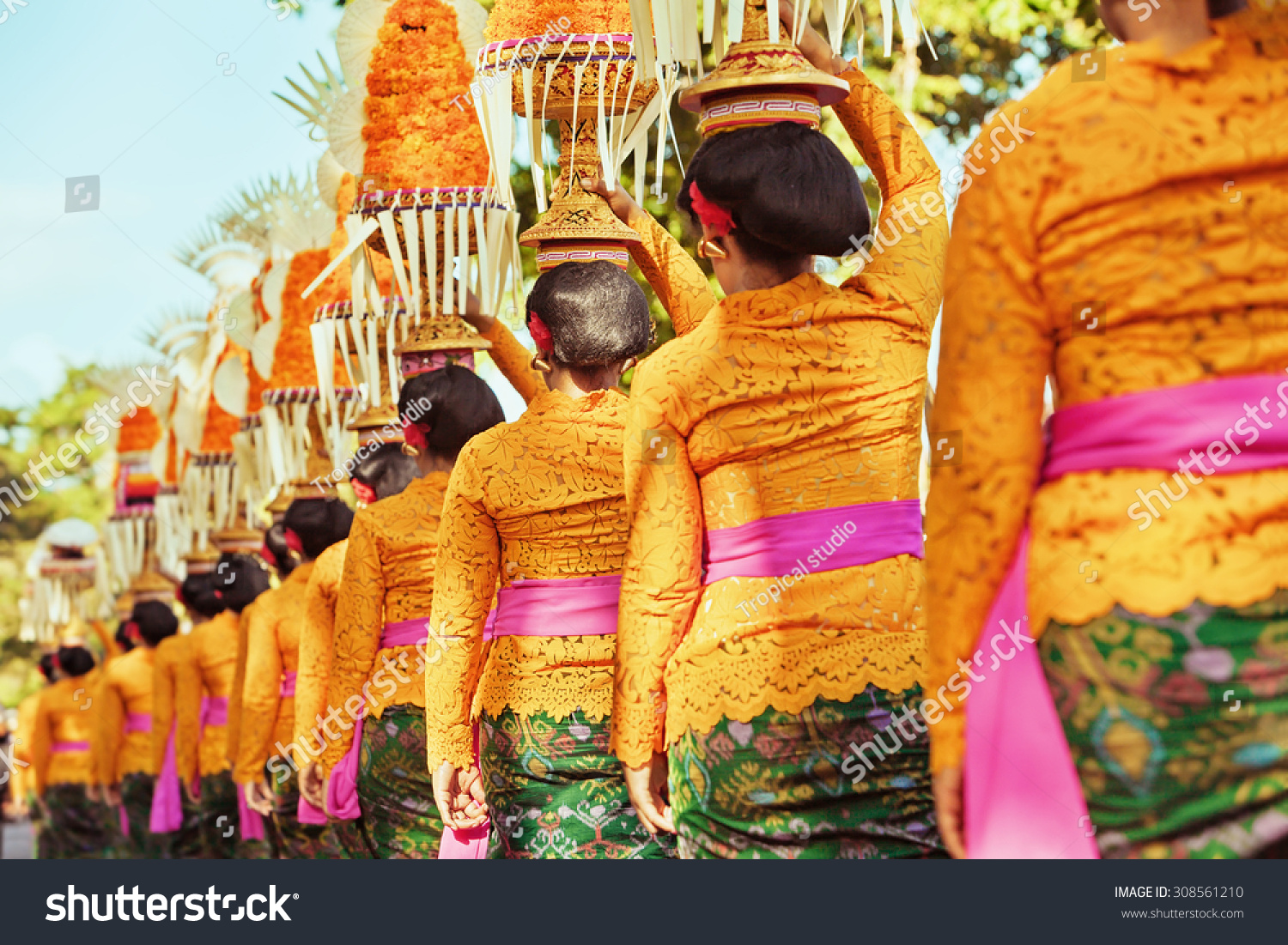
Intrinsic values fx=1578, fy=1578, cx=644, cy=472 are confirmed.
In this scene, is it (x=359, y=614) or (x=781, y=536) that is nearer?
(x=781, y=536)

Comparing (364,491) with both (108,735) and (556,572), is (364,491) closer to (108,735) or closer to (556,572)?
(556,572)

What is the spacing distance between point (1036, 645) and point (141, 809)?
10.5m

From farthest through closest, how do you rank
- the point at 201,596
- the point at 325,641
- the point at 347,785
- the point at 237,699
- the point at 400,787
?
1. the point at 201,596
2. the point at 237,699
3. the point at 325,641
4. the point at 347,785
5. the point at 400,787

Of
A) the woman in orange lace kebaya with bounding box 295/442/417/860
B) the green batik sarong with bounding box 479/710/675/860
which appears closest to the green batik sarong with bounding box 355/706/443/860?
the woman in orange lace kebaya with bounding box 295/442/417/860

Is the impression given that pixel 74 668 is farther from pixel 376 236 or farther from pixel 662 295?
pixel 662 295

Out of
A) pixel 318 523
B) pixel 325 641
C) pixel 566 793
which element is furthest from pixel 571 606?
pixel 318 523

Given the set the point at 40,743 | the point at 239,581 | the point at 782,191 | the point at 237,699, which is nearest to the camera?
the point at 782,191

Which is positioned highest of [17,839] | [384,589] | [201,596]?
[17,839]

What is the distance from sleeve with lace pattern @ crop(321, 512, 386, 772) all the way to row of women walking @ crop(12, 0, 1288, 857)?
0.01m

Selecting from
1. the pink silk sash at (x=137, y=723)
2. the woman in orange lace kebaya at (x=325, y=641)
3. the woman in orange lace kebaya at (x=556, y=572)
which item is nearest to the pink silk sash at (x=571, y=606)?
the woman in orange lace kebaya at (x=556, y=572)

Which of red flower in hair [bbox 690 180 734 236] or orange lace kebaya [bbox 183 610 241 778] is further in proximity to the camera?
orange lace kebaya [bbox 183 610 241 778]

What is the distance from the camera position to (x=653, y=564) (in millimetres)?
2957

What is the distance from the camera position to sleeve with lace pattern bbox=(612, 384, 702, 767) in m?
2.95

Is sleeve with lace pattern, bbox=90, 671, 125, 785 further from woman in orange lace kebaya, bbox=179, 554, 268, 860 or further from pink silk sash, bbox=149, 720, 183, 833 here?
woman in orange lace kebaya, bbox=179, 554, 268, 860
